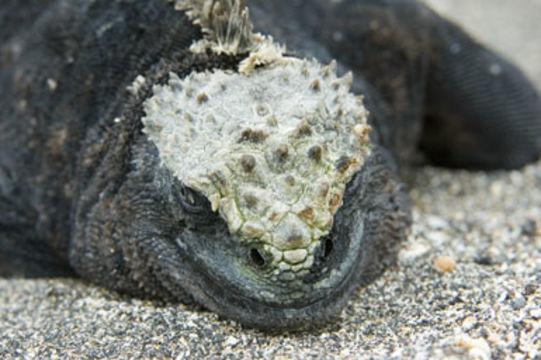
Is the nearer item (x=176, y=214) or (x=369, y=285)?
(x=176, y=214)

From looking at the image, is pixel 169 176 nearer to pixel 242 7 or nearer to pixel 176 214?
pixel 176 214

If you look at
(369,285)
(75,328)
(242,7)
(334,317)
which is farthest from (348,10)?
(75,328)

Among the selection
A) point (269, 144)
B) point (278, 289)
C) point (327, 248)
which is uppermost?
point (269, 144)

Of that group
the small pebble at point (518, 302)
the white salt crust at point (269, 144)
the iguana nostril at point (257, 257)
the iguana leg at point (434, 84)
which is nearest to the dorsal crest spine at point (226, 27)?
the white salt crust at point (269, 144)

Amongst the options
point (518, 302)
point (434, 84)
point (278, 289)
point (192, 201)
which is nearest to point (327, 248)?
point (278, 289)

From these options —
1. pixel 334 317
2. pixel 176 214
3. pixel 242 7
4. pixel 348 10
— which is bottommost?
pixel 334 317

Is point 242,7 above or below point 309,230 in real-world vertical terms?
above

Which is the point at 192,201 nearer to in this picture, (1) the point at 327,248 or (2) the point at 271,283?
(2) the point at 271,283

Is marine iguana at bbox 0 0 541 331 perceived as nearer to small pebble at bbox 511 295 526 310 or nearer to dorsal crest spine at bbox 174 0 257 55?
dorsal crest spine at bbox 174 0 257 55

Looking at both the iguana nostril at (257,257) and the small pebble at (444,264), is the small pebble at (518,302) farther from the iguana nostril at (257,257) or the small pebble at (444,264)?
the iguana nostril at (257,257)
